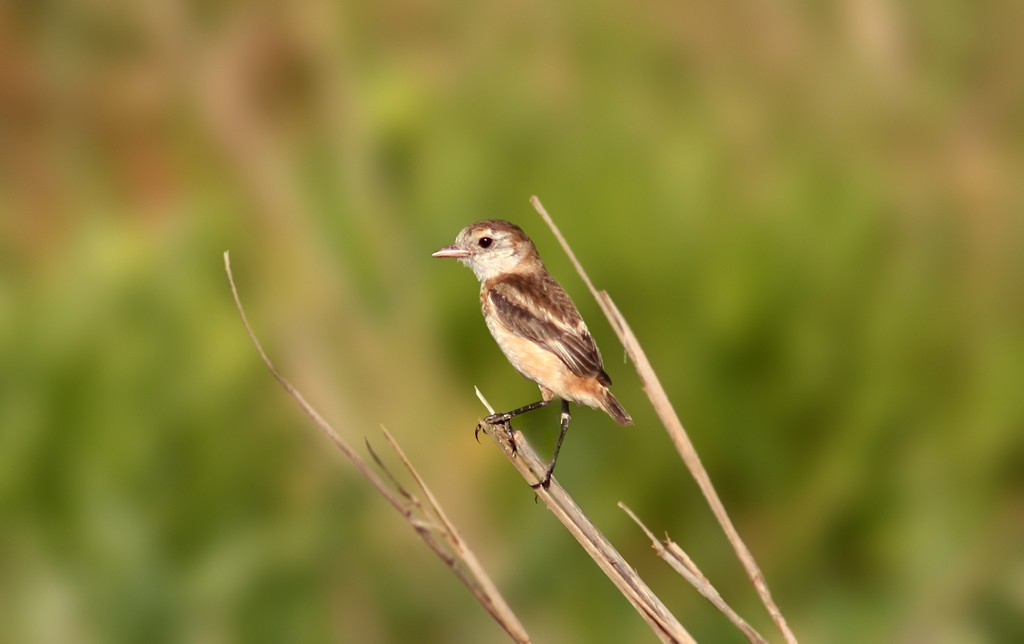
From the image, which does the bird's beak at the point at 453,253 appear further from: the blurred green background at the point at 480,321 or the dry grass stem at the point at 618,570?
the blurred green background at the point at 480,321

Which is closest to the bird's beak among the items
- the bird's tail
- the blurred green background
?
the bird's tail

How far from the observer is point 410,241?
2.08 meters

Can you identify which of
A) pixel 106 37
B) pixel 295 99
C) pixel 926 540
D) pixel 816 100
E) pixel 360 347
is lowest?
pixel 926 540

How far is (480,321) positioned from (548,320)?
1159 mm

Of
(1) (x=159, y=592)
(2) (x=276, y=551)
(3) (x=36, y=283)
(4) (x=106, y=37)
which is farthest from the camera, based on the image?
(4) (x=106, y=37)

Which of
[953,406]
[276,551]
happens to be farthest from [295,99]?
[953,406]

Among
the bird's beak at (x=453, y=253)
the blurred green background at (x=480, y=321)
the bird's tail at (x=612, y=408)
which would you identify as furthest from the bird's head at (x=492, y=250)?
the blurred green background at (x=480, y=321)

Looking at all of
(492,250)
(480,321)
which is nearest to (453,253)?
(492,250)

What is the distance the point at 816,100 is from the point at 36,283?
135 cm

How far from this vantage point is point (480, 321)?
2.11 metres

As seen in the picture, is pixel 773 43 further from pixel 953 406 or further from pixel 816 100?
pixel 953 406

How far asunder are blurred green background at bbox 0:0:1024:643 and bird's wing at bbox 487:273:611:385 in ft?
2.60

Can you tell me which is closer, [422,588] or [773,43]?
[422,588]

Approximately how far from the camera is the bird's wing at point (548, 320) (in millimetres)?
944
